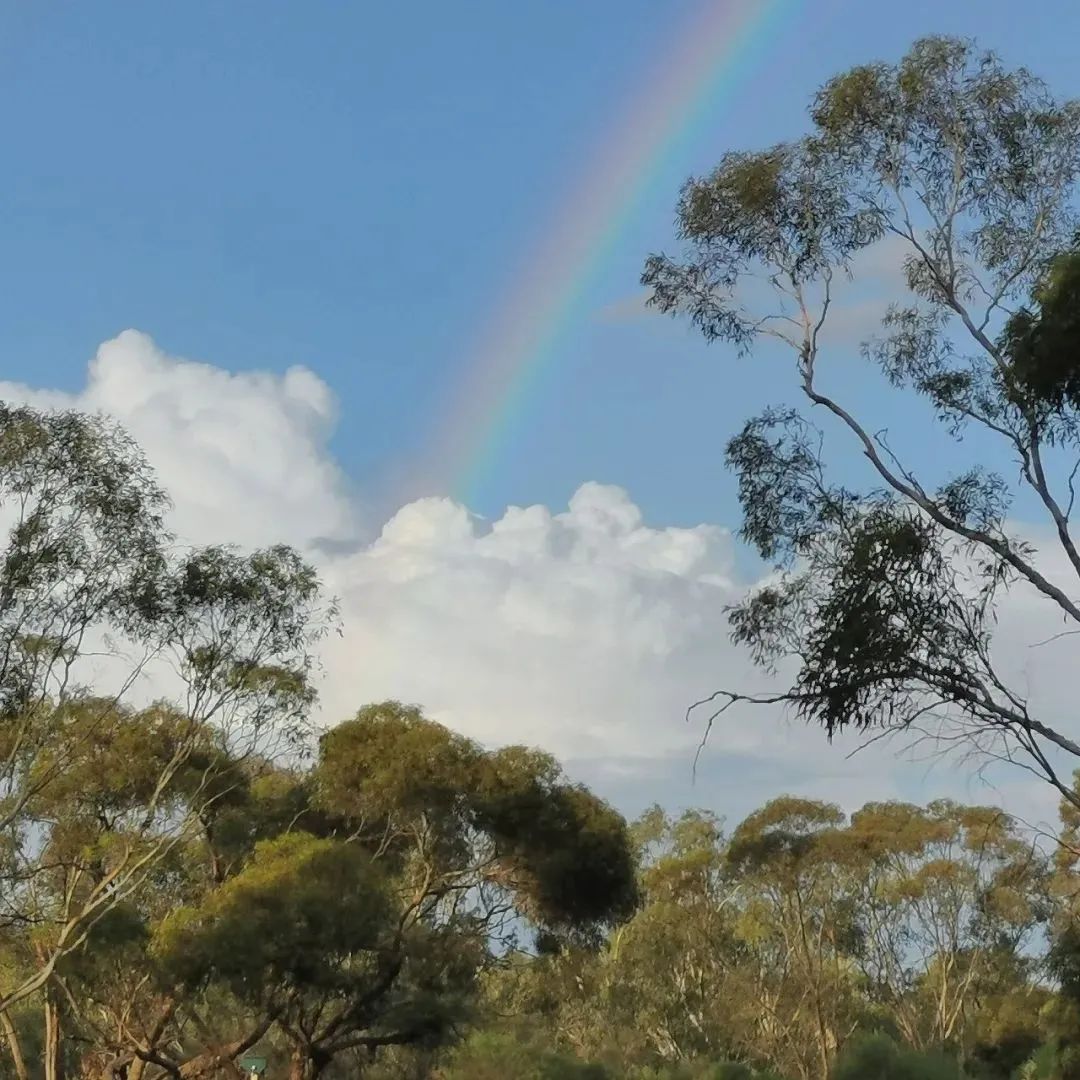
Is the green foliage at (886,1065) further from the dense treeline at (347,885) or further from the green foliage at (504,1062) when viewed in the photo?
the green foliage at (504,1062)

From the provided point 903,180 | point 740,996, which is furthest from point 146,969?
point 740,996

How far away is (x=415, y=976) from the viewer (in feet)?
89.5

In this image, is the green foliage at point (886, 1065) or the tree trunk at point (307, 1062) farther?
the tree trunk at point (307, 1062)

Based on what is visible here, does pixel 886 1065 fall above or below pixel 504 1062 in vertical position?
above

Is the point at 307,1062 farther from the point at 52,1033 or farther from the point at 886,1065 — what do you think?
the point at 886,1065

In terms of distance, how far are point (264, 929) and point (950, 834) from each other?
22.1 m

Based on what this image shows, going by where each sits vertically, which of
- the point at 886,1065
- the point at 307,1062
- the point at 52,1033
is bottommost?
the point at 52,1033

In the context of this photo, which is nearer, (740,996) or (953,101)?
(953,101)

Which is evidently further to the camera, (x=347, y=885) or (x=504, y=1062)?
(x=504, y=1062)

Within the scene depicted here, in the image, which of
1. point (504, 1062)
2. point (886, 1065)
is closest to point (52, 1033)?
point (504, 1062)

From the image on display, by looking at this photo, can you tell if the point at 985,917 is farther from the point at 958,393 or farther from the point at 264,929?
the point at 958,393

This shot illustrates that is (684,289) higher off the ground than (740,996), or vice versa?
(684,289)

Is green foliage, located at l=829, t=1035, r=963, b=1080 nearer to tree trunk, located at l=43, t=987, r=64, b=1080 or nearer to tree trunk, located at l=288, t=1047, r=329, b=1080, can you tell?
tree trunk, located at l=288, t=1047, r=329, b=1080

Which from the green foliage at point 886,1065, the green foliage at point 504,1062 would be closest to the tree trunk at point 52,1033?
the green foliage at point 504,1062
